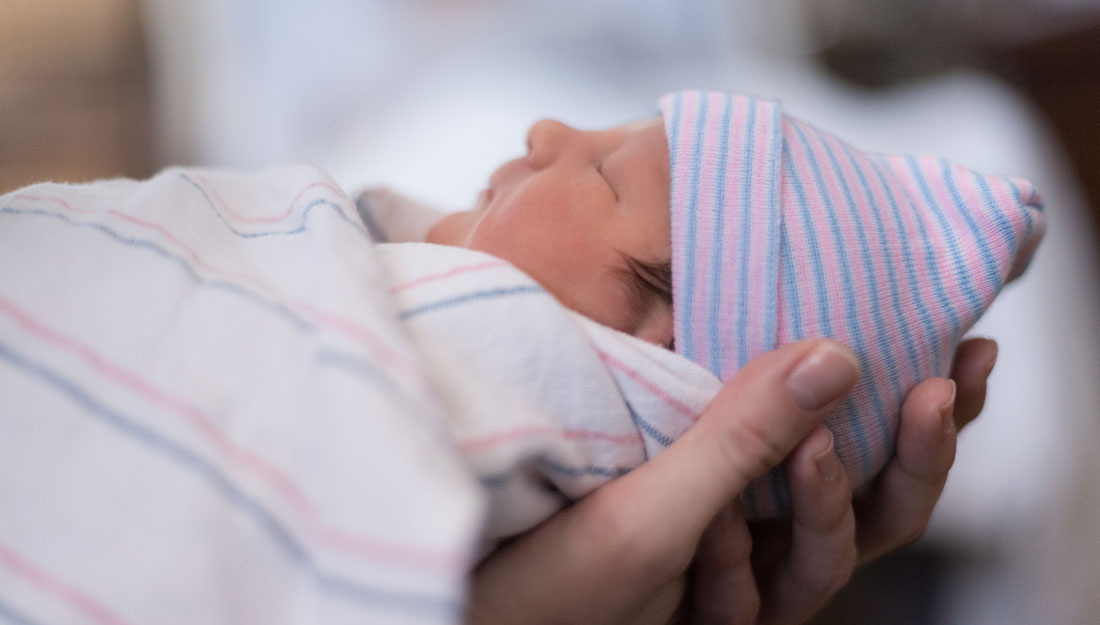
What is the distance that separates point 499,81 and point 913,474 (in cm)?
126

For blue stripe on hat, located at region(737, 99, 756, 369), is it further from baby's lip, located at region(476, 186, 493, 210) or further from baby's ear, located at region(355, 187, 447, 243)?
baby's ear, located at region(355, 187, 447, 243)

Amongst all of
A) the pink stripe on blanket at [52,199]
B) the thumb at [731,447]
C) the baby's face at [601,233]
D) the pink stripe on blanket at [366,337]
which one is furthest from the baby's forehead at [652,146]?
the pink stripe on blanket at [52,199]

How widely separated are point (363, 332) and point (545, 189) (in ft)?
0.96

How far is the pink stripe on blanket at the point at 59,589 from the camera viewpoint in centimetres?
41

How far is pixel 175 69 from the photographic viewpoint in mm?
1712

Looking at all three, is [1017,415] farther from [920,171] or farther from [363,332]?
[363,332]

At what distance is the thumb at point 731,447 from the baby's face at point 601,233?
0.43 feet

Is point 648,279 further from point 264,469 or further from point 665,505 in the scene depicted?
point 264,469

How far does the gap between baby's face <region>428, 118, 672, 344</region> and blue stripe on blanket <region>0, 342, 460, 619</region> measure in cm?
30

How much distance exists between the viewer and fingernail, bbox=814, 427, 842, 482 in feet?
1.96

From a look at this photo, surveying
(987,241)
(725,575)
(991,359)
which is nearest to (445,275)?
(725,575)

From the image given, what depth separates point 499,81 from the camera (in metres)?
1.70

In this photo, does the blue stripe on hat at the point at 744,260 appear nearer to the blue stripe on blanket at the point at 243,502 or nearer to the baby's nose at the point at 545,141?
the baby's nose at the point at 545,141

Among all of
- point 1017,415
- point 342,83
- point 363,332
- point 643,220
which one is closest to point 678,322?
point 643,220
